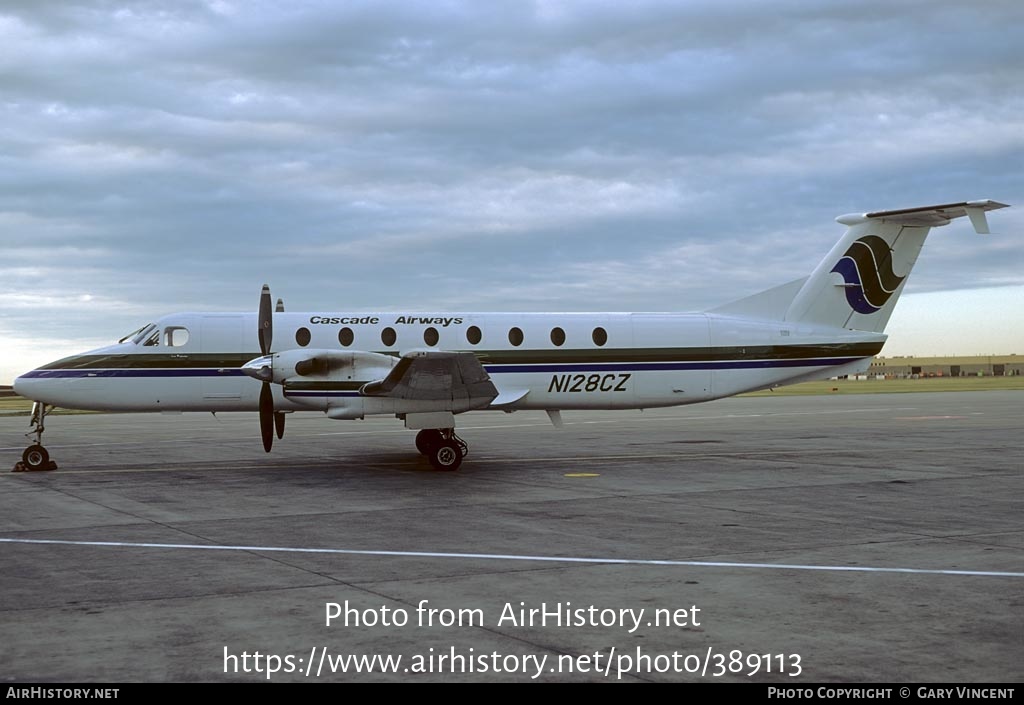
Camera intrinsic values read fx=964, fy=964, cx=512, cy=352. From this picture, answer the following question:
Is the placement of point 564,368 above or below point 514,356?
below

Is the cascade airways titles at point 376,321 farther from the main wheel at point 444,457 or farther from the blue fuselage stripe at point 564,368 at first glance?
the main wheel at point 444,457

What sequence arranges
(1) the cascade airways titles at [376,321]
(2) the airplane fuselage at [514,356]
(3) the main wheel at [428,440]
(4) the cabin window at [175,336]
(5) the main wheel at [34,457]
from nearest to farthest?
1. (3) the main wheel at [428,440]
2. (5) the main wheel at [34,457]
3. (2) the airplane fuselage at [514,356]
4. (4) the cabin window at [175,336]
5. (1) the cascade airways titles at [376,321]

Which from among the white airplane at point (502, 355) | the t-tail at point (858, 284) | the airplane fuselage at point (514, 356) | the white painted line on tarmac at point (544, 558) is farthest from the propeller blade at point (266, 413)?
the t-tail at point (858, 284)

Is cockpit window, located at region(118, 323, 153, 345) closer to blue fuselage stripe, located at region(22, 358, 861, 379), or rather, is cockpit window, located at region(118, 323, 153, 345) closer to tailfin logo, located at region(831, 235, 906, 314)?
→ blue fuselage stripe, located at region(22, 358, 861, 379)

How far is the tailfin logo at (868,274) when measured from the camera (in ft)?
77.9

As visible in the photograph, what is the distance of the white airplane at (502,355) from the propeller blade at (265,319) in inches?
1.6

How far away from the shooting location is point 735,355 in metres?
22.9

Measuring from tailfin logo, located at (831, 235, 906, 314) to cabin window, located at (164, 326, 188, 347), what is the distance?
15545 mm

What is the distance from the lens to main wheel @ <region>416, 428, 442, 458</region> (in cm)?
1983

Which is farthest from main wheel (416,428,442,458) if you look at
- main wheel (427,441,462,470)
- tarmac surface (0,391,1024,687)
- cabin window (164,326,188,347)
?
cabin window (164,326,188,347)

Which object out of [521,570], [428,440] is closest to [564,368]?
[428,440]

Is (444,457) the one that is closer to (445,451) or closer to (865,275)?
(445,451)

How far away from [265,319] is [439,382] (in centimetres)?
416

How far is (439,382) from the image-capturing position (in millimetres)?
18766
